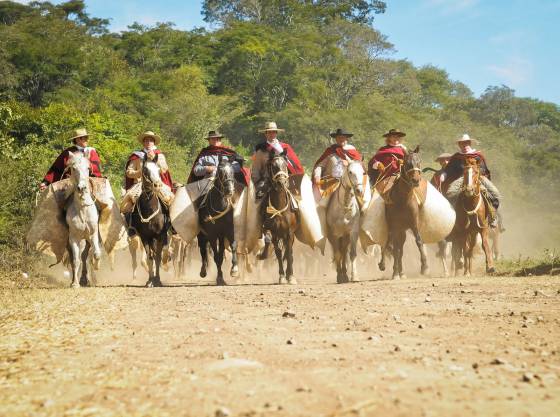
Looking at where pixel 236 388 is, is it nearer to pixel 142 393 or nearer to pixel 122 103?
pixel 142 393

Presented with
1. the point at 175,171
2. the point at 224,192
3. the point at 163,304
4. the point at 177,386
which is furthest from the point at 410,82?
the point at 177,386

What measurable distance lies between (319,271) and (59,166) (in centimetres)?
847

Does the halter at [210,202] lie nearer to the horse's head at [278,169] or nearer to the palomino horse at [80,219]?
the horse's head at [278,169]

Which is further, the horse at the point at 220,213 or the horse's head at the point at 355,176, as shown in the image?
the horse at the point at 220,213

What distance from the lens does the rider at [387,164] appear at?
1627 centimetres

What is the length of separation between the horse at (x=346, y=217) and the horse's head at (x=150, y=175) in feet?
10.8

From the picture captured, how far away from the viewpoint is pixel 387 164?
16.8 metres

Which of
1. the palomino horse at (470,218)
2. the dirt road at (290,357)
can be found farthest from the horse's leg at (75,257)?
the palomino horse at (470,218)

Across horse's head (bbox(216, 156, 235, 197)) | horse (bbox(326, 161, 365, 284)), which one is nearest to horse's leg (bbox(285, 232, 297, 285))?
horse (bbox(326, 161, 365, 284))

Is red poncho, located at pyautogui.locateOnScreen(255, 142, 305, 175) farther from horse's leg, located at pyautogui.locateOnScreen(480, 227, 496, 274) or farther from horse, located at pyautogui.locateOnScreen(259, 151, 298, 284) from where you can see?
horse's leg, located at pyautogui.locateOnScreen(480, 227, 496, 274)

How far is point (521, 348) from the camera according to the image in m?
6.11

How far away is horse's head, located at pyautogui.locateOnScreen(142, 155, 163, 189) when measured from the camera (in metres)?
15.1

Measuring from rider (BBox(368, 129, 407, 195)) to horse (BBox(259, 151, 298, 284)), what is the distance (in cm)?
210

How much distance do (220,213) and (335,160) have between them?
2635mm
